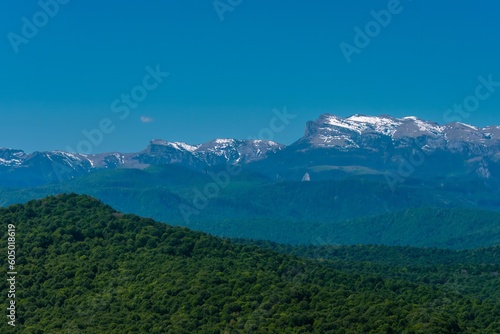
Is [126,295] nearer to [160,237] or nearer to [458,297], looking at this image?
[160,237]

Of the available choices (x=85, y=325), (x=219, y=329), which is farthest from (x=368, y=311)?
(x=85, y=325)

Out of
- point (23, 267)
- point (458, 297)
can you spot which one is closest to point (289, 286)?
point (23, 267)

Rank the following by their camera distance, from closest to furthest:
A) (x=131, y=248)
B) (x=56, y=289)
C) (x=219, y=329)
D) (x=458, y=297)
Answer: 1. (x=219, y=329)
2. (x=56, y=289)
3. (x=131, y=248)
4. (x=458, y=297)

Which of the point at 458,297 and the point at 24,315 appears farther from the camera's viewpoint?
the point at 458,297

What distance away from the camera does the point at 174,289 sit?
121m

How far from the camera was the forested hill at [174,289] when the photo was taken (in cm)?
11050

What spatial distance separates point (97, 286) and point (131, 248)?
55.3 ft

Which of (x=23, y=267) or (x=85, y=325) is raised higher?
(x=23, y=267)

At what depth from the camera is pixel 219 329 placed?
10881 centimetres

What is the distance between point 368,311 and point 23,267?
47732mm

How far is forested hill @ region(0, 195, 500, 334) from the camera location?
11050 centimetres

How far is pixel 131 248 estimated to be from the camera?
5645 inches

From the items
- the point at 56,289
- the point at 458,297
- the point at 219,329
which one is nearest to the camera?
the point at 219,329

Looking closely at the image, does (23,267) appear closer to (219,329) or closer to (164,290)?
(164,290)
